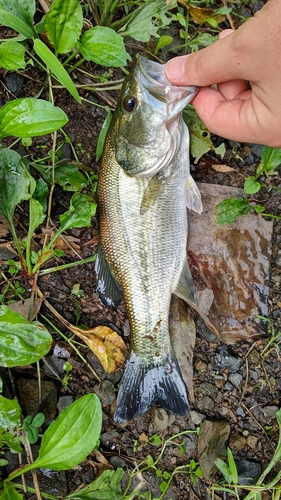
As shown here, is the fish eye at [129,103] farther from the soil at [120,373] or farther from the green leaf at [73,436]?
the green leaf at [73,436]

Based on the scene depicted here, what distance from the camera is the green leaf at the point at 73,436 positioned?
244 centimetres

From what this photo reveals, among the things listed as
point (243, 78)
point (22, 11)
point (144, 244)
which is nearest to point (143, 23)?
point (22, 11)

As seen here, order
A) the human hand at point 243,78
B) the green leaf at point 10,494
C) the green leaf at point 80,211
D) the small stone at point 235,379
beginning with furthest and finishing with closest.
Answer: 1. the small stone at point 235,379
2. the green leaf at point 80,211
3. the green leaf at point 10,494
4. the human hand at point 243,78

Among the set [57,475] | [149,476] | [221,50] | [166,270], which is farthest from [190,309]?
[221,50]

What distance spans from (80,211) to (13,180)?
0.47 m

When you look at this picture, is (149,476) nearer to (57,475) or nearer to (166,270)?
(57,475)

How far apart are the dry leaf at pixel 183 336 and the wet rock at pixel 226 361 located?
0.20 meters

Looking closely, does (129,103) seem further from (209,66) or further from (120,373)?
(120,373)

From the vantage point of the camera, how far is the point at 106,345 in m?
3.27

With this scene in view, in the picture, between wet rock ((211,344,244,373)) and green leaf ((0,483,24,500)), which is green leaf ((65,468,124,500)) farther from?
wet rock ((211,344,244,373))

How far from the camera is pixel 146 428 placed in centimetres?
326

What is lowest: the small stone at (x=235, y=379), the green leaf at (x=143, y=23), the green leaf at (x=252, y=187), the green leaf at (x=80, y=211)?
the small stone at (x=235, y=379)

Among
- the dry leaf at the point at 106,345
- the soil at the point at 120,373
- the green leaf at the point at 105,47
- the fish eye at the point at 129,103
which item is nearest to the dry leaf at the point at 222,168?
the soil at the point at 120,373

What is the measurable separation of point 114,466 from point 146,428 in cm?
33
